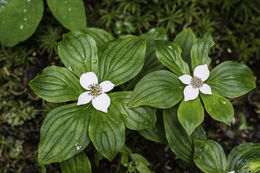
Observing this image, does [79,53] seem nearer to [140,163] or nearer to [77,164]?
[77,164]

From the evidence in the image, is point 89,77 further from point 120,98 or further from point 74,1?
point 74,1

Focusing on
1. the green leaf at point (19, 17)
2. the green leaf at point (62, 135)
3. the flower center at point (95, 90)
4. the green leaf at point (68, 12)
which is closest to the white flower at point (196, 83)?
the flower center at point (95, 90)

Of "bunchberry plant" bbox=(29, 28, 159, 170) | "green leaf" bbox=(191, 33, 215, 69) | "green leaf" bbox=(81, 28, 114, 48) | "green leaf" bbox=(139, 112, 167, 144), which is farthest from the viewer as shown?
"green leaf" bbox=(81, 28, 114, 48)

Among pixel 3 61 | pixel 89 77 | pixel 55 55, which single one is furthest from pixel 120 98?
pixel 3 61

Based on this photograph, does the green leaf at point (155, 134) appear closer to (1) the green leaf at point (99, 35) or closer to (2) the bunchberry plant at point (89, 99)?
(2) the bunchberry plant at point (89, 99)

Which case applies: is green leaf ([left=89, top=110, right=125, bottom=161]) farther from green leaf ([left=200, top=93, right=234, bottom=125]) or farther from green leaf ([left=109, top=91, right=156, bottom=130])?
green leaf ([left=200, top=93, right=234, bottom=125])

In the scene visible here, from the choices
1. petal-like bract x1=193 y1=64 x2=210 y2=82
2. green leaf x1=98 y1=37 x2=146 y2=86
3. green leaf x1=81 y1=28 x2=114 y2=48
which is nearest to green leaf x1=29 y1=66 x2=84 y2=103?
green leaf x1=98 y1=37 x2=146 y2=86
